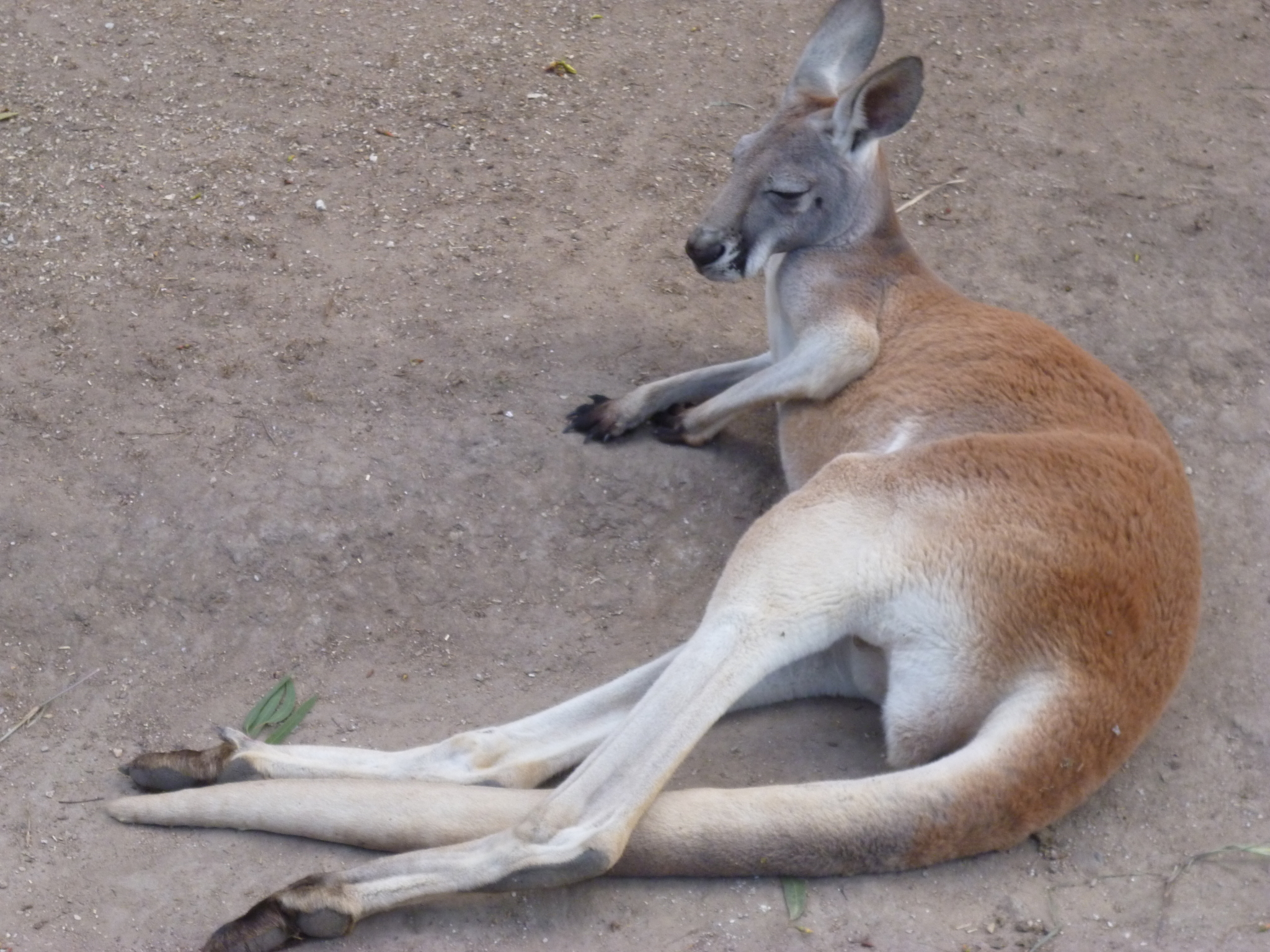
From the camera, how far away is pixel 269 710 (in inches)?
153

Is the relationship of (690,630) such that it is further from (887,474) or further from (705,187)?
(705,187)

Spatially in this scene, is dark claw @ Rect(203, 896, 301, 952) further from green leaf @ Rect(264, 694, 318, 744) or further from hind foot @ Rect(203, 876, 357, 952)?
green leaf @ Rect(264, 694, 318, 744)

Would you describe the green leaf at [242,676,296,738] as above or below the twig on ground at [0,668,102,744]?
below

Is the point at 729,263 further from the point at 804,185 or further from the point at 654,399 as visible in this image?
the point at 654,399

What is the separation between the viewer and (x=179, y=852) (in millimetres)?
3299

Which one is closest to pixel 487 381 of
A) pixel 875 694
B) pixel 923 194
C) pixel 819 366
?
pixel 819 366

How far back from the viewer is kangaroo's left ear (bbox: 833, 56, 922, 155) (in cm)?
430

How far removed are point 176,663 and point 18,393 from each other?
1239 mm

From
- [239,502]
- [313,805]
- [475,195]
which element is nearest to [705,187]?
[475,195]

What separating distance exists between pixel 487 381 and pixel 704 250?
95 centimetres

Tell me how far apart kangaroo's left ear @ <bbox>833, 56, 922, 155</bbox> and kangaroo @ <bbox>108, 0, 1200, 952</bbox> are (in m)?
0.97

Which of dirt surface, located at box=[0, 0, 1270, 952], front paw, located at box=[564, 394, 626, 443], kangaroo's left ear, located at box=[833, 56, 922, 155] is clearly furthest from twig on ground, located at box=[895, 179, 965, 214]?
front paw, located at box=[564, 394, 626, 443]

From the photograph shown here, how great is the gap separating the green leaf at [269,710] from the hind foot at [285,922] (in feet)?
2.91

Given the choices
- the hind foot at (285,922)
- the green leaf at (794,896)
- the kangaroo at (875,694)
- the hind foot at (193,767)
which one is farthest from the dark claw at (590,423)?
the hind foot at (285,922)
